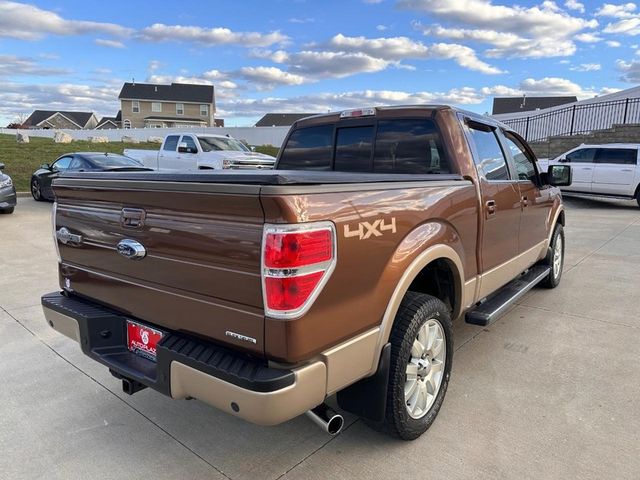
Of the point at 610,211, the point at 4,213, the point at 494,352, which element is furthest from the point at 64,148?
the point at 494,352

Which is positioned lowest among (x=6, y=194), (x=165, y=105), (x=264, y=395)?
(x=6, y=194)

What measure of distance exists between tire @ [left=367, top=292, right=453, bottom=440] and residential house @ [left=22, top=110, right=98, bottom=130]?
90.5 m

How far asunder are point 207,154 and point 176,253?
12047mm

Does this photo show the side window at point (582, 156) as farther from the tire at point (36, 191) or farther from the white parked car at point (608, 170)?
the tire at point (36, 191)

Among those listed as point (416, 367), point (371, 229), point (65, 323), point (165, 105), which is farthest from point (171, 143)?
point (165, 105)

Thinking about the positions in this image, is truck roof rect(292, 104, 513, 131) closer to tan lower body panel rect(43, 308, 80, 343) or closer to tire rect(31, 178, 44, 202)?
tan lower body panel rect(43, 308, 80, 343)

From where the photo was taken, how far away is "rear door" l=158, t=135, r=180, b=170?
1510 cm

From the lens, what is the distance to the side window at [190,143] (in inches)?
560

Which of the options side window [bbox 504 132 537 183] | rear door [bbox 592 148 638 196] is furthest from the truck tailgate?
rear door [bbox 592 148 638 196]

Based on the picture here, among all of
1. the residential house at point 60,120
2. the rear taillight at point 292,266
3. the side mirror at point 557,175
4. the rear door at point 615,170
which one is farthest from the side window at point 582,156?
the residential house at point 60,120

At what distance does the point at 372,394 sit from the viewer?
255 cm

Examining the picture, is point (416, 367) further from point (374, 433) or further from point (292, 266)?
point (292, 266)

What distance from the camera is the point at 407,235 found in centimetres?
263

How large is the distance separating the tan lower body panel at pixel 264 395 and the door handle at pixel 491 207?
2.07 m
